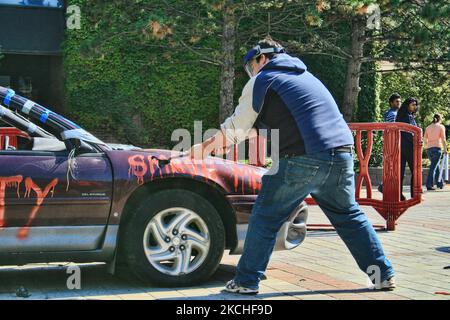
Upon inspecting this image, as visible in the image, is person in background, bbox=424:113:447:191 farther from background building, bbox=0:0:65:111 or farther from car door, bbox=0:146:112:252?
car door, bbox=0:146:112:252

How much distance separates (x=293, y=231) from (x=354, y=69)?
14551 millimetres

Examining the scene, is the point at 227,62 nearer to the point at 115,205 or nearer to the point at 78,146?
the point at 78,146

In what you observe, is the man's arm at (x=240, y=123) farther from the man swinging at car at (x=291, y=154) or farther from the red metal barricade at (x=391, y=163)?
the red metal barricade at (x=391, y=163)

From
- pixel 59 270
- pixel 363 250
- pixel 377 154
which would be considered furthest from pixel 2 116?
pixel 377 154

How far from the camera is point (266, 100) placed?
5.62 metres

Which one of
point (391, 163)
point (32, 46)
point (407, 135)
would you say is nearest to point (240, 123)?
point (391, 163)

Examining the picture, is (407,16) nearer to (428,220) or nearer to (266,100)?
(428,220)

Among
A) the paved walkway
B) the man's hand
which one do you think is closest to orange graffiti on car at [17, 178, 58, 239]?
the paved walkway

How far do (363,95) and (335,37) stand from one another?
2.51 metres

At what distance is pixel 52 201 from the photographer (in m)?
5.72

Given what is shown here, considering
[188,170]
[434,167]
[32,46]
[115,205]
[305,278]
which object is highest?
[32,46]

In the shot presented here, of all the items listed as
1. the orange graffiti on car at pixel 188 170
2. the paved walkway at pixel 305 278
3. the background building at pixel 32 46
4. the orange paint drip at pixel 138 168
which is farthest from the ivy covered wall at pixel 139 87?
the orange paint drip at pixel 138 168

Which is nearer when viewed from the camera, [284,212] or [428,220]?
[284,212]

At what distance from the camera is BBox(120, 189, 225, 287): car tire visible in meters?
5.90
